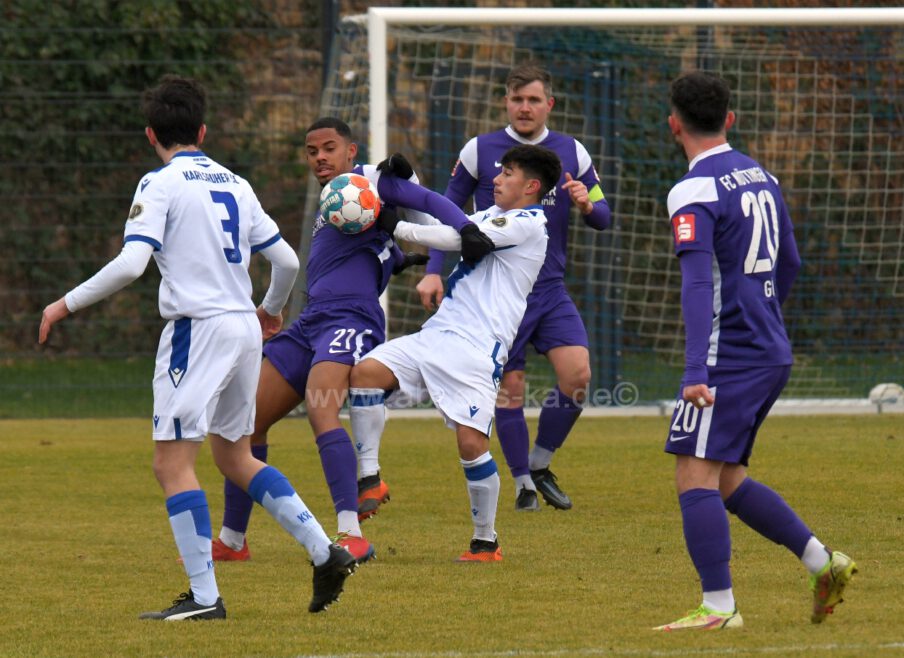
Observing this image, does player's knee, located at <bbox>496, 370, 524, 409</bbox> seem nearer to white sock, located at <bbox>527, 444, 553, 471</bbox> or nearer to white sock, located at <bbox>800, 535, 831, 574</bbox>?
white sock, located at <bbox>527, 444, 553, 471</bbox>

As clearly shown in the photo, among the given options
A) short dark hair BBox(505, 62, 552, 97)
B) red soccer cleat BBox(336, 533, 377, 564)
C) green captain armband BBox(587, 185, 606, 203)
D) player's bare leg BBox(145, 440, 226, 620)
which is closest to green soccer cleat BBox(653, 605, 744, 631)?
player's bare leg BBox(145, 440, 226, 620)

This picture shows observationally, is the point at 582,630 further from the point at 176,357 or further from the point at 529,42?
the point at 529,42

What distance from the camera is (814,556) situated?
16.8 feet

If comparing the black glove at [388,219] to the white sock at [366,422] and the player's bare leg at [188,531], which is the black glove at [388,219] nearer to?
the white sock at [366,422]

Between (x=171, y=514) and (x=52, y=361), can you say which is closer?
(x=171, y=514)

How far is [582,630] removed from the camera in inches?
199

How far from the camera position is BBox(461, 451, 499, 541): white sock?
263 inches

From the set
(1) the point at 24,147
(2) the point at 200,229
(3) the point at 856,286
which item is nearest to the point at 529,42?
(3) the point at 856,286

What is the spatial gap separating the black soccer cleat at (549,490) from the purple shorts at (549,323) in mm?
655

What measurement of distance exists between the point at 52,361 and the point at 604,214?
763 centimetres

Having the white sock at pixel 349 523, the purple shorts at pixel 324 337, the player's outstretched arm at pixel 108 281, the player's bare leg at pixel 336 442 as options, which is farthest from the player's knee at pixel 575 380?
the player's outstretched arm at pixel 108 281

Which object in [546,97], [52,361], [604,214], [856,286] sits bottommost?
[52,361]

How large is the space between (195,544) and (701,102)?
2.23 meters

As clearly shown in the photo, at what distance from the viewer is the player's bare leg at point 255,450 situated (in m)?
6.86
